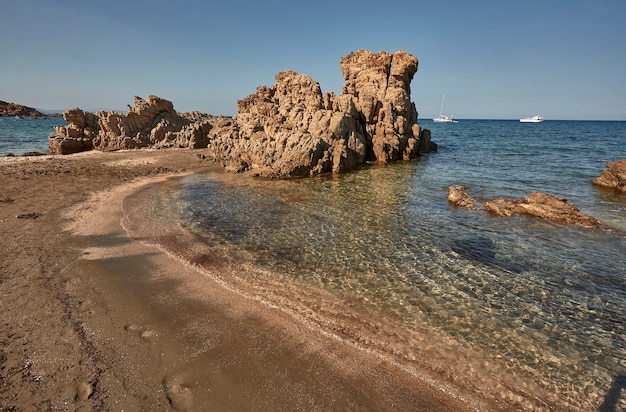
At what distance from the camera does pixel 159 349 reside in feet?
19.0

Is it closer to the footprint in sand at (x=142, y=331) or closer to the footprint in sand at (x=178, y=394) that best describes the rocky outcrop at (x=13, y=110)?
the footprint in sand at (x=142, y=331)

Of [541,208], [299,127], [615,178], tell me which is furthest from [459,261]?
[299,127]

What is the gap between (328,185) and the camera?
19.8 meters

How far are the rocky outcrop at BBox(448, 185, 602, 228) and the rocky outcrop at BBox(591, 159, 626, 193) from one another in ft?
28.7

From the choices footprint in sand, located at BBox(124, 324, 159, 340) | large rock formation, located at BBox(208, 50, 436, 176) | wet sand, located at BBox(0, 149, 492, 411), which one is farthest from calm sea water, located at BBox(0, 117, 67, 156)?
footprint in sand, located at BBox(124, 324, 159, 340)

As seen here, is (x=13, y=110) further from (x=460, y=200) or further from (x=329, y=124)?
(x=460, y=200)

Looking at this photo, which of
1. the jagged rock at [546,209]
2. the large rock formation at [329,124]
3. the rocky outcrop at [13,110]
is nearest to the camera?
the jagged rock at [546,209]

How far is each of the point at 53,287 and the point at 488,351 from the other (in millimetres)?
10759

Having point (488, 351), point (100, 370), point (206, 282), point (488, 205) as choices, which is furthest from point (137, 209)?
point (488, 205)

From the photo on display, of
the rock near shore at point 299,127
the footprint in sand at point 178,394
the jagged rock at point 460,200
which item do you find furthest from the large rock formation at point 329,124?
the footprint in sand at point 178,394

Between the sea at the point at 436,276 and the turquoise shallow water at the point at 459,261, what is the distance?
0.13 ft

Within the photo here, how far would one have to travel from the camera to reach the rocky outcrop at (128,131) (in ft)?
116

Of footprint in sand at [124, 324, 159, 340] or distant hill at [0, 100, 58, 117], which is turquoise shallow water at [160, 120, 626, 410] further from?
distant hill at [0, 100, 58, 117]

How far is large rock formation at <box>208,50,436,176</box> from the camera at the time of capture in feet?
76.3
